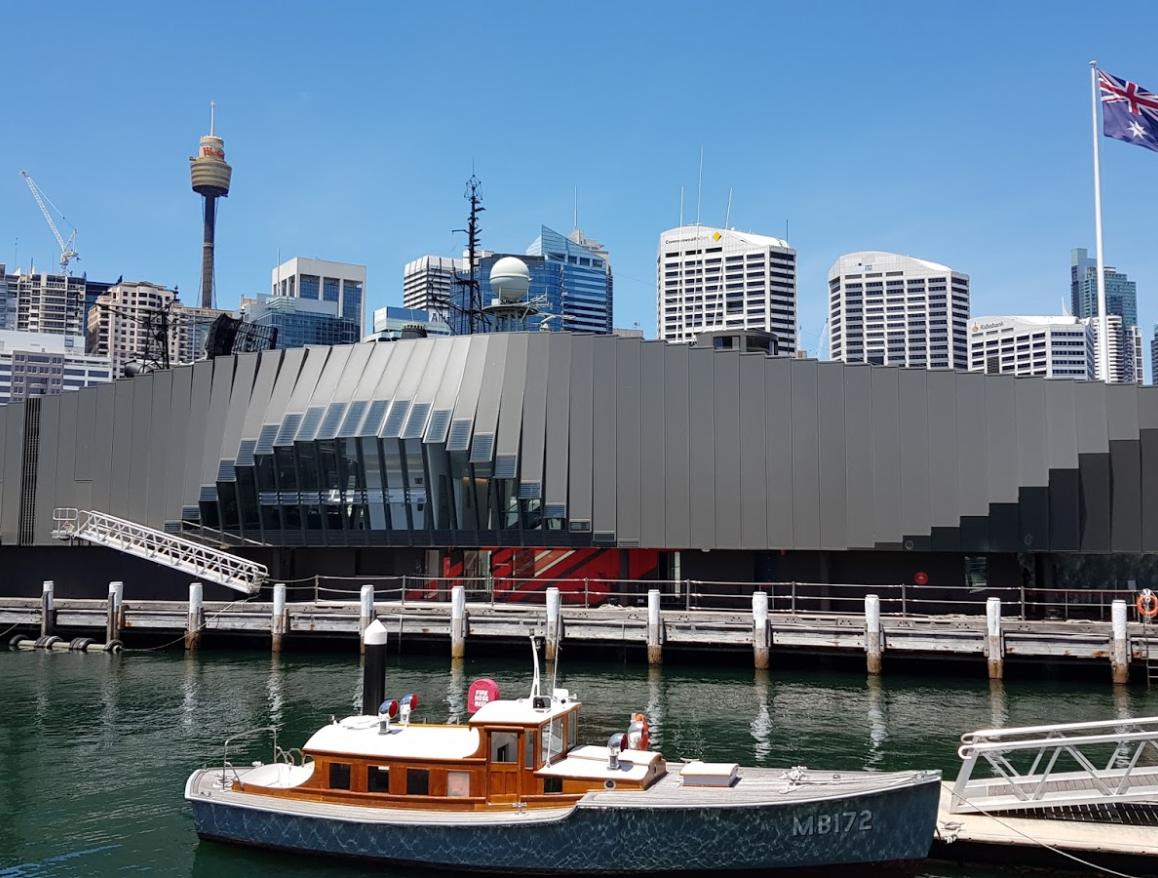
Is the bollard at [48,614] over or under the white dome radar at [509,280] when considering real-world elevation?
under

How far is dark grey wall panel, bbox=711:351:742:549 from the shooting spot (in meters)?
42.0

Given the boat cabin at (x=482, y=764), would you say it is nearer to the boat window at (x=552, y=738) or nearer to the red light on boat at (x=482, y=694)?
the boat window at (x=552, y=738)

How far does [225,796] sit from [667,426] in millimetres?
27871

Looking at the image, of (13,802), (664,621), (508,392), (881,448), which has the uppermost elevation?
(508,392)

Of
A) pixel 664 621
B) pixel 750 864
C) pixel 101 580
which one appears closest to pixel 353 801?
pixel 750 864

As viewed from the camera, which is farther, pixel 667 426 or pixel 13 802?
pixel 667 426

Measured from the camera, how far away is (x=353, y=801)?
17781mm

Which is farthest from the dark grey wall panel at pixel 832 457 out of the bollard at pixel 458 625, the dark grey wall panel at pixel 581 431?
the bollard at pixel 458 625

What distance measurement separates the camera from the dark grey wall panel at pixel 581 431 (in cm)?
4288

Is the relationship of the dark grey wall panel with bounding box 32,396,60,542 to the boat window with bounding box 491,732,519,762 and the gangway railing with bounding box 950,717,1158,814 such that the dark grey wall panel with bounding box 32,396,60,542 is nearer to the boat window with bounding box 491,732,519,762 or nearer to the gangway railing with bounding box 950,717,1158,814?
the boat window with bounding box 491,732,519,762

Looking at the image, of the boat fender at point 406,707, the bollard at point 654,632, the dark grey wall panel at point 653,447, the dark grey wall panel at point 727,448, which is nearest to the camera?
the boat fender at point 406,707

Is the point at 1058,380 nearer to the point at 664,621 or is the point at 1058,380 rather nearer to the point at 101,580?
the point at 664,621

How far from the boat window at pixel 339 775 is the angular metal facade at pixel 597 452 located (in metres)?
25.3

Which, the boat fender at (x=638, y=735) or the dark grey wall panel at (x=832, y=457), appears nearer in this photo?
the boat fender at (x=638, y=735)
